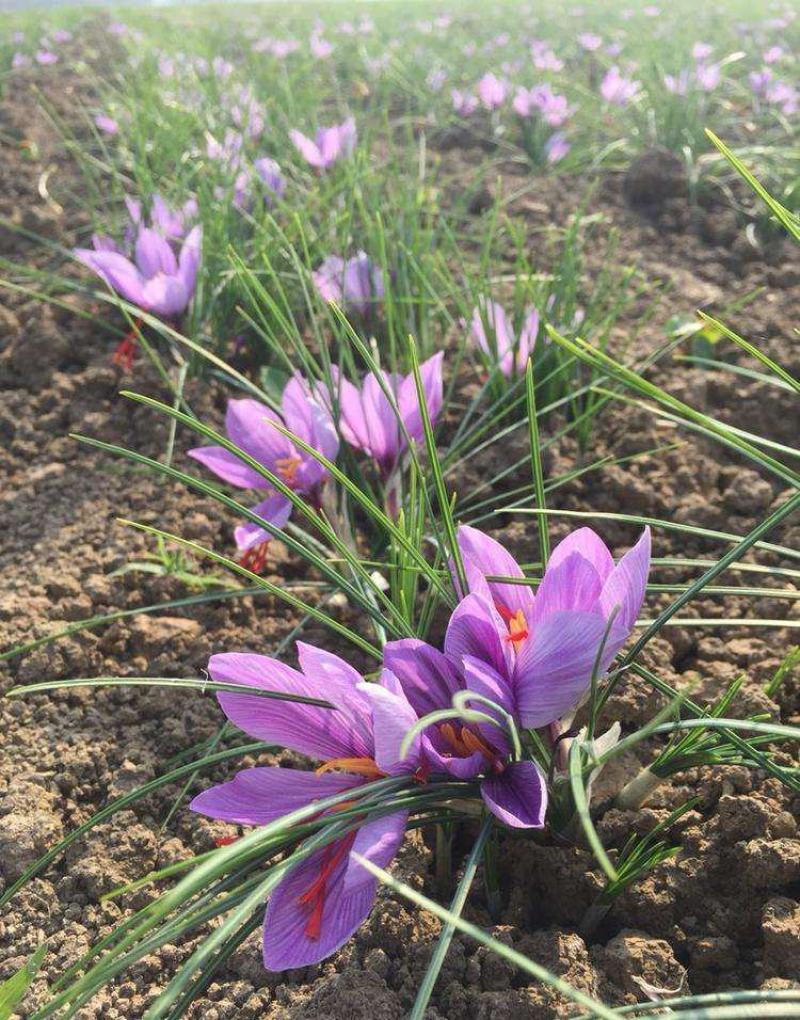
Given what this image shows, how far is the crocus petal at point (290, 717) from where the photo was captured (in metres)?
0.84

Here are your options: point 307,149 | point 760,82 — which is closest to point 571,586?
point 307,149

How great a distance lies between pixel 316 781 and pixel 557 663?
0.24m

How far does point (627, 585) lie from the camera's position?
808 millimetres

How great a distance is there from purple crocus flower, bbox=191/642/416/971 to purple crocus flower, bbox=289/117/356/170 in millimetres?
1918

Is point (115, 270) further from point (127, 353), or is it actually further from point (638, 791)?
point (638, 791)

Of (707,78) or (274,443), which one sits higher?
(274,443)

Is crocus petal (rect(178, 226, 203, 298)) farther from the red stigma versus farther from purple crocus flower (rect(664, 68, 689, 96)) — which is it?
purple crocus flower (rect(664, 68, 689, 96))

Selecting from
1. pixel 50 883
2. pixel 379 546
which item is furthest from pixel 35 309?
pixel 50 883

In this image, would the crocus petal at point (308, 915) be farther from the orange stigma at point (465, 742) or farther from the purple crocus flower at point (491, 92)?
the purple crocus flower at point (491, 92)

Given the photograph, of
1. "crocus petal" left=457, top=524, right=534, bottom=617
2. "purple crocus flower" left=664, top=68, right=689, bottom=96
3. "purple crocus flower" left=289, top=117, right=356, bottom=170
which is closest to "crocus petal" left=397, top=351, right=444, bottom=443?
"crocus petal" left=457, top=524, right=534, bottom=617

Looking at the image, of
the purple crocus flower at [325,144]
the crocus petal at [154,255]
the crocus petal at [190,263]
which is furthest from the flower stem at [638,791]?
the purple crocus flower at [325,144]

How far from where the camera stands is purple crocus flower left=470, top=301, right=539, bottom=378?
162 centimetres

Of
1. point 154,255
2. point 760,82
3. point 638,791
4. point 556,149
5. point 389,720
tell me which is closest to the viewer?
point 389,720

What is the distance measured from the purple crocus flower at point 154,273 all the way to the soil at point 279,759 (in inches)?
9.9
